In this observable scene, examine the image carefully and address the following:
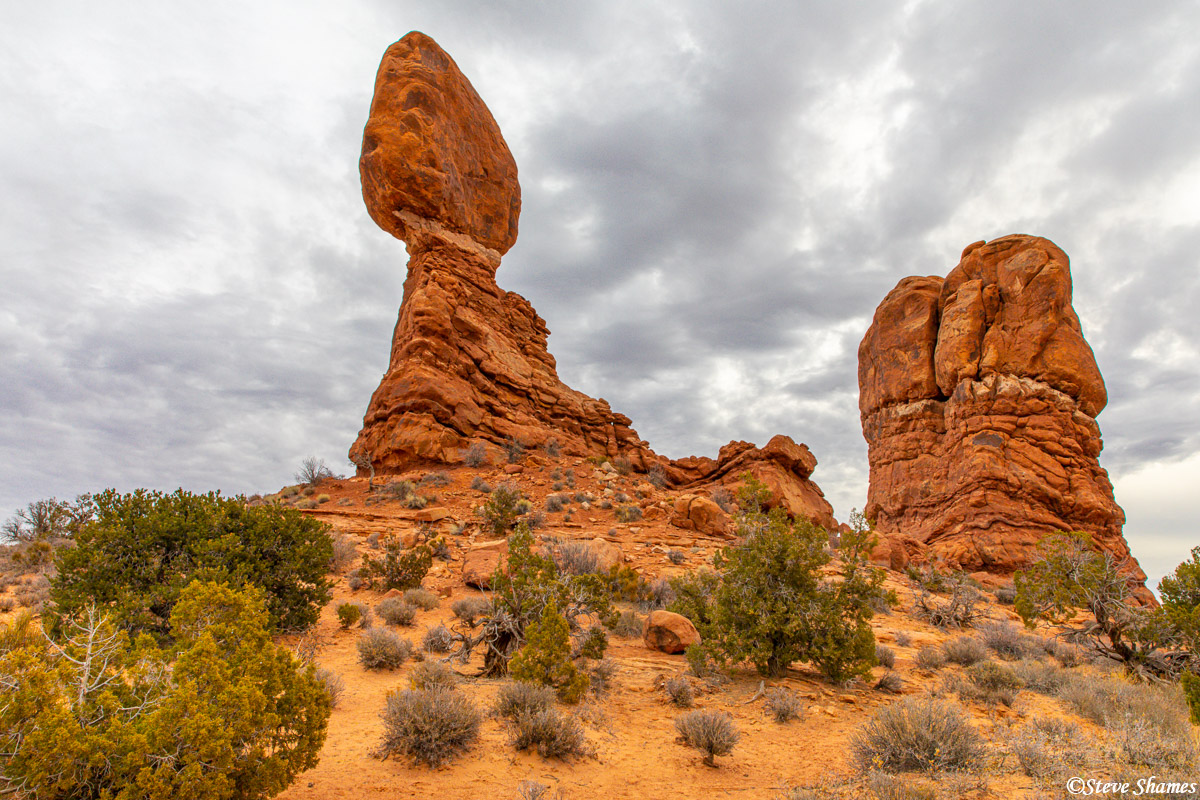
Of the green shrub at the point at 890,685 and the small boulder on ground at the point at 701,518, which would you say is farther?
the small boulder on ground at the point at 701,518

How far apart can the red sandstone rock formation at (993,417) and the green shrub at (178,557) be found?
19260mm

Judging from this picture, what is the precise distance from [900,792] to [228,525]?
28.3ft

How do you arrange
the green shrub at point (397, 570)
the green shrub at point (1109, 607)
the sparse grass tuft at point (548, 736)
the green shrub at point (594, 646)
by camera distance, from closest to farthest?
the sparse grass tuft at point (548, 736)
the green shrub at point (594, 646)
the green shrub at point (1109, 607)
the green shrub at point (397, 570)

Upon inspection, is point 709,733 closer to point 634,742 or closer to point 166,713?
point 634,742

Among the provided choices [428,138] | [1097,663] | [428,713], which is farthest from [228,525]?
[428,138]

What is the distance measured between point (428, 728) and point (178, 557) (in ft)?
16.3

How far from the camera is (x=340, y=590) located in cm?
1134

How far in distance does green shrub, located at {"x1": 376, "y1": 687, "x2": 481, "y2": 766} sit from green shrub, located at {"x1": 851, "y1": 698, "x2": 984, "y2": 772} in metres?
3.37

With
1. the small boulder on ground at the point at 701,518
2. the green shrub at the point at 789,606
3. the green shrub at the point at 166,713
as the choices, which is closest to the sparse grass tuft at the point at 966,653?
the green shrub at the point at 789,606

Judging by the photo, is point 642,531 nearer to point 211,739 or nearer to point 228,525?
point 228,525

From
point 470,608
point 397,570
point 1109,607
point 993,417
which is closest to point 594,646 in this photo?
point 470,608

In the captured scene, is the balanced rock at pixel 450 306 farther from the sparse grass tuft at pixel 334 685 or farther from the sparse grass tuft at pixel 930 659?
the sparse grass tuft at pixel 930 659

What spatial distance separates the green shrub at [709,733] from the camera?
5039mm

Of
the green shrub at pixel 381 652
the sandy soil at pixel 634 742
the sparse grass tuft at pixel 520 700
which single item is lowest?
the sandy soil at pixel 634 742
